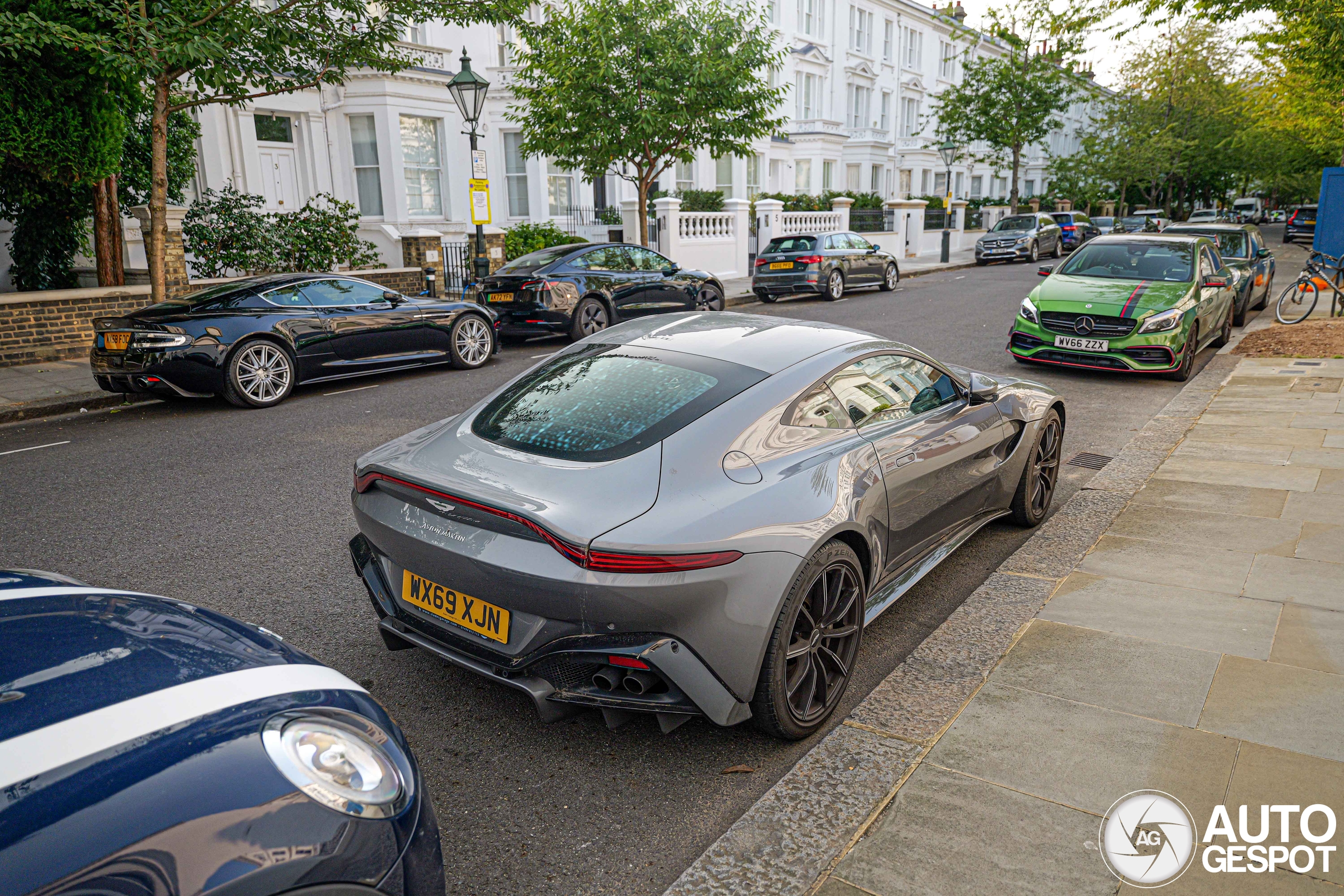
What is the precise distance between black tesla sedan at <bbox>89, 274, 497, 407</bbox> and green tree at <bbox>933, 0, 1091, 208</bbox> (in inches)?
1301

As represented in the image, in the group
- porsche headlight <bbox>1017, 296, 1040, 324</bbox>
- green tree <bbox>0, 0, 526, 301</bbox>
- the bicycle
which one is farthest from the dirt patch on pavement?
green tree <bbox>0, 0, 526, 301</bbox>

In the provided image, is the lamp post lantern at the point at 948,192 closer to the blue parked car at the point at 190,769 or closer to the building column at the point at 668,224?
the building column at the point at 668,224

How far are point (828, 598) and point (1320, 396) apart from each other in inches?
327

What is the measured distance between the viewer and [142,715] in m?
1.72

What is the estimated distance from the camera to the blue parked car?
1.44m

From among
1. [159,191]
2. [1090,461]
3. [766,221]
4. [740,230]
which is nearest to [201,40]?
[159,191]

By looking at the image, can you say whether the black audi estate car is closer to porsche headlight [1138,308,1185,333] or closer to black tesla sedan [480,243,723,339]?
black tesla sedan [480,243,723,339]

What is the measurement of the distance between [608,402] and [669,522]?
0.83m

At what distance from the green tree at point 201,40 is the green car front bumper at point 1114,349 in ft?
30.0

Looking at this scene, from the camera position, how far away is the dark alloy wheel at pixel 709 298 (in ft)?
54.2

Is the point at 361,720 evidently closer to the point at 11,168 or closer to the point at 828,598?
the point at 828,598

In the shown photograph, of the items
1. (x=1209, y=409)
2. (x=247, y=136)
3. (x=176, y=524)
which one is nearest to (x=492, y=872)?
(x=176, y=524)

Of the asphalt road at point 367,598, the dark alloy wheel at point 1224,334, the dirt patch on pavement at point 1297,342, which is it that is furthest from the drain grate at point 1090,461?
the dark alloy wheel at point 1224,334

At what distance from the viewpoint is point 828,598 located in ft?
11.2
